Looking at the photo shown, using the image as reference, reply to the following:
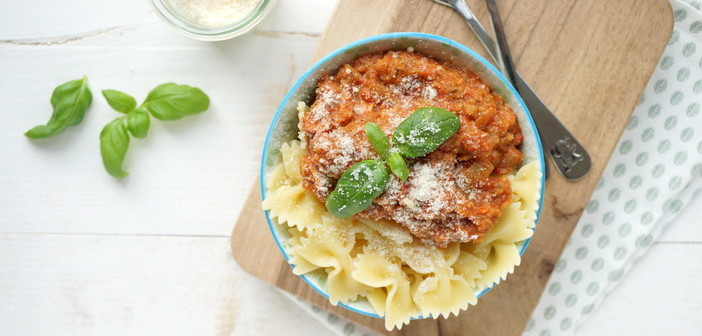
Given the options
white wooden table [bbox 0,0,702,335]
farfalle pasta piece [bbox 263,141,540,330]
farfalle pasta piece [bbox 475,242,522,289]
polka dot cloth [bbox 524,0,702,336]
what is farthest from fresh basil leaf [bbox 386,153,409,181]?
polka dot cloth [bbox 524,0,702,336]

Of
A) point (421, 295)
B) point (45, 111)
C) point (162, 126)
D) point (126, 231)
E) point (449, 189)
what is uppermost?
point (449, 189)

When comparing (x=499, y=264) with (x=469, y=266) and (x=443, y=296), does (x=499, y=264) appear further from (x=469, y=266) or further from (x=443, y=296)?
(x=443, y=296)

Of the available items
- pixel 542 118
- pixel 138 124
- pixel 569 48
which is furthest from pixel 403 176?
pixel 138 124

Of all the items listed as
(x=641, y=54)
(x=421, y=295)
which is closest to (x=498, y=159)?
(x=421, y=295)

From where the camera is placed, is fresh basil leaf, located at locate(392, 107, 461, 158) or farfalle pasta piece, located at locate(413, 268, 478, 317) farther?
farfalle pasta piece, located at locate(413, 268, 478, 317)

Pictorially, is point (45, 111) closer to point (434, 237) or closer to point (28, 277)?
point (28, 277)

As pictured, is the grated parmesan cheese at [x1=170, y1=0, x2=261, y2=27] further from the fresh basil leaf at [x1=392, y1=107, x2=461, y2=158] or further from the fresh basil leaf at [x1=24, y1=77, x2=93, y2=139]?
the fresh basil leaf at [x1=392, y1=107, x2=461, y2=158]
